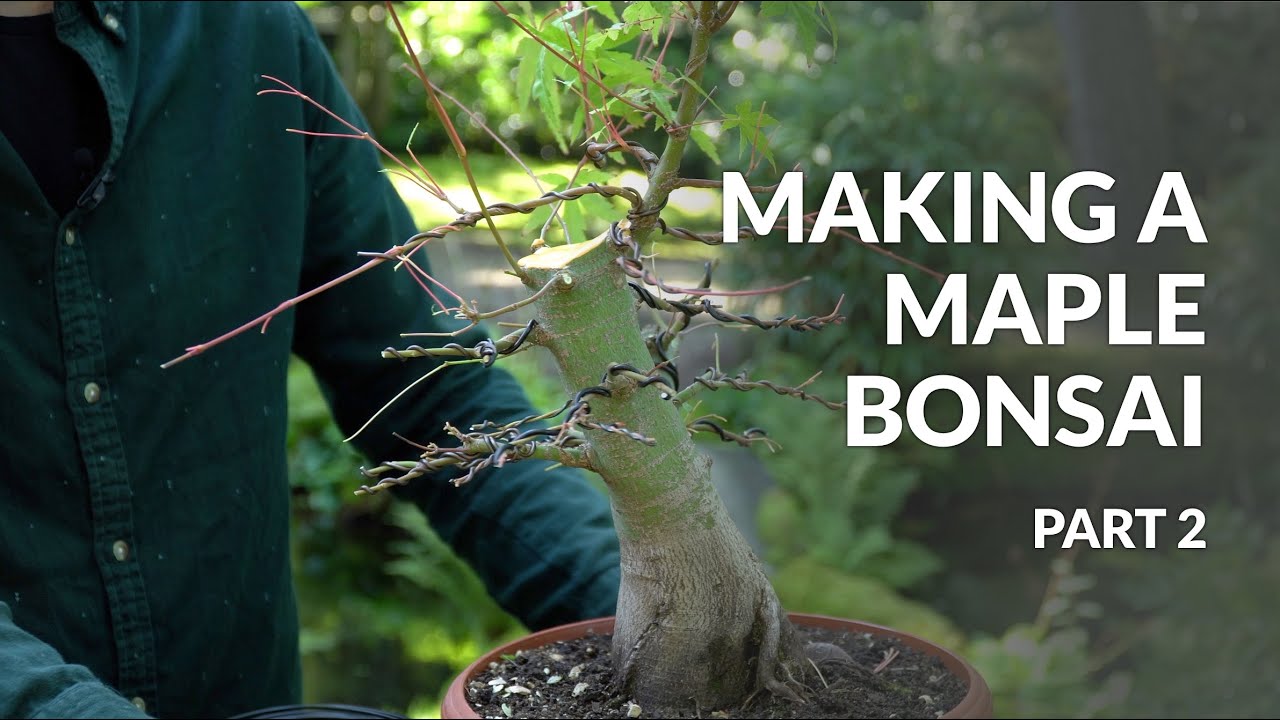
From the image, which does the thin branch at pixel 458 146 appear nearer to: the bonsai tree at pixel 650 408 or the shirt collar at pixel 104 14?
the bonsai tree at pixel 650 408

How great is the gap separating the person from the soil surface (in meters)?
0.25

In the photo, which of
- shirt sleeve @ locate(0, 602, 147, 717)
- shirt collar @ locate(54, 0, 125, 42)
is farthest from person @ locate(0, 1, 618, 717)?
shirt sleeve @ locate(0, 602, 147, 717)

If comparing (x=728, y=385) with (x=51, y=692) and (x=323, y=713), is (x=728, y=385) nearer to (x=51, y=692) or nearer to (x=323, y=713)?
(x=323, y=713)

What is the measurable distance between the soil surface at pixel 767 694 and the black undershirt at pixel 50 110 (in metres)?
0.67

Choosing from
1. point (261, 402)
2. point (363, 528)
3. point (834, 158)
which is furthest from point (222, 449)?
point (834, 158)

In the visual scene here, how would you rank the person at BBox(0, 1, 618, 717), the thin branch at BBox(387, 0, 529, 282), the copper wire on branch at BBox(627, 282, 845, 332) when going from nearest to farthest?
the thin branch at BBox(387, 0, 529, 282)
the copper wire on branch at BBox(627, 282, 845, 332)
the person at BBox(0, 1, 618, 717)

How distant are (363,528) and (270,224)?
236cm

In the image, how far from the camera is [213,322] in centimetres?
122

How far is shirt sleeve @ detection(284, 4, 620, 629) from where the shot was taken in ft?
3.83

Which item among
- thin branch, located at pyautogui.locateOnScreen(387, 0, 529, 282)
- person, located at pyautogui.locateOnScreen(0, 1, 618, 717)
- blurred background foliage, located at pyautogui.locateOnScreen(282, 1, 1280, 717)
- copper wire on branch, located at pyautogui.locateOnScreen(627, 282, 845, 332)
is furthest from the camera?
blurred background foliage, located at pyautogui.locateOnScreen(282, 1, 1280, 717)

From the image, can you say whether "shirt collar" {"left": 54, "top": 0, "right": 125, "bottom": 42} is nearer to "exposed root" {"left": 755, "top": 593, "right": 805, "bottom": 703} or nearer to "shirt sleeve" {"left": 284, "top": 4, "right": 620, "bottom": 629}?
"shirt sleeve" {"left": 284, "top": 4, "right": 620, "bottom": 629}

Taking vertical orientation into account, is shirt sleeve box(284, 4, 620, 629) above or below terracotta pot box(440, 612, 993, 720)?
above

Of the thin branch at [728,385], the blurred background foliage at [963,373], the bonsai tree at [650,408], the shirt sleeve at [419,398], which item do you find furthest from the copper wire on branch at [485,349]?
the blurred background foliage at [963,373]

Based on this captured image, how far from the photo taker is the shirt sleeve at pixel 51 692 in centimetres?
69
